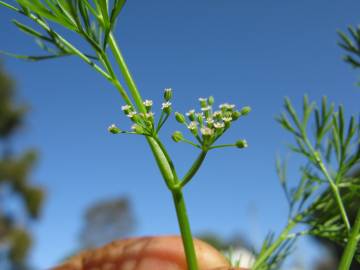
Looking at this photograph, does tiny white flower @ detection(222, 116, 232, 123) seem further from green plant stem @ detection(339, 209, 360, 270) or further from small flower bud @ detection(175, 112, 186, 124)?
green plant stem @ detection(339, 209, 360, 270)

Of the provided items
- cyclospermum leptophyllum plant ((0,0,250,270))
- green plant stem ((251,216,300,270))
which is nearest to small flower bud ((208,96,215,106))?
cyclospermum leptophyllum plant ((0,0,250,270))

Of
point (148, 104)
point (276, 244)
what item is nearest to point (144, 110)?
point (148, 104)

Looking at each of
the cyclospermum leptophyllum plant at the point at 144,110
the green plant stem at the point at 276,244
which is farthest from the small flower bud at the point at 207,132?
the green plant stem at the point at 276,244

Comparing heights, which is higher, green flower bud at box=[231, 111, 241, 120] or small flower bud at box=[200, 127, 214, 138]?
green flower bud at box=[231, 111, 241, 120]

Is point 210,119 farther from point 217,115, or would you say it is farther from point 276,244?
point 276,244

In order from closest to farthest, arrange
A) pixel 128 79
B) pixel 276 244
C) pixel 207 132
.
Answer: pixel 207 132 → pixel 128 79 → pixel 276 244

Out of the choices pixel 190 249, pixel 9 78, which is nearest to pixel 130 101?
pixel 190 249
